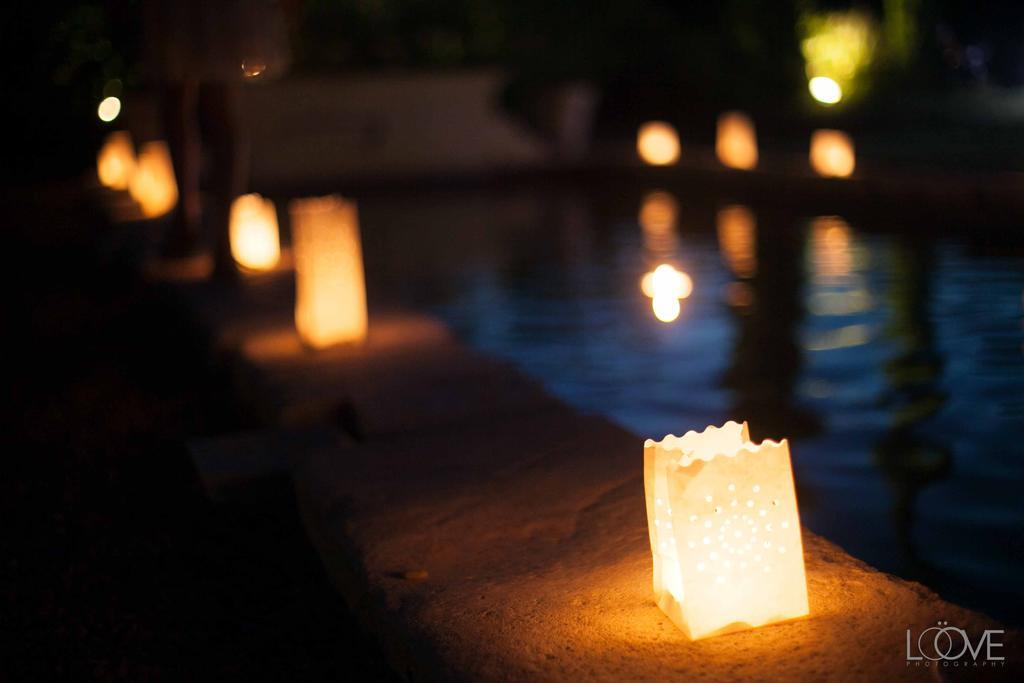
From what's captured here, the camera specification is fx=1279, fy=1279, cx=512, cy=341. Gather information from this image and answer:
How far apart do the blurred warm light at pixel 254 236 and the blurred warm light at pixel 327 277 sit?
1650 millimetres

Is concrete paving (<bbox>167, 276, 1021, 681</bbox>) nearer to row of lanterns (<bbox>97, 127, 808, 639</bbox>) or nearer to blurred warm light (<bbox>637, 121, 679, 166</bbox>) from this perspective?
A: row of lanterns (<bbox>97, 127, 808, 639</bbox>)

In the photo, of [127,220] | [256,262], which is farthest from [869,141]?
[256,262]

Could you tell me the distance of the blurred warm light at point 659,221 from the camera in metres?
7.88

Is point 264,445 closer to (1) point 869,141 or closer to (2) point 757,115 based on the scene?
(1) point 869,141

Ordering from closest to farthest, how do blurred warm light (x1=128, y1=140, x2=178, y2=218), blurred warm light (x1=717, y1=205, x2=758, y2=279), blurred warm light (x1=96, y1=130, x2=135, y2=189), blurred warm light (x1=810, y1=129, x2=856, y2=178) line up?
blurred warm light (x1=717, y1=205, x2=758, y2=279) → blurred warm light (x1=128, y1=140, x2=178, y2=218) → blurred warm light (x1=810, y1=129, x2=856, y2=178) → blurred warm light (x1=96, y1=130, x2=135, y2=189)

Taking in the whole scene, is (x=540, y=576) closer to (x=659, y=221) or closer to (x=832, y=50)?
(x=659, y=221)

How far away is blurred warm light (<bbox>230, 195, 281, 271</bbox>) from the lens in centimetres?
594

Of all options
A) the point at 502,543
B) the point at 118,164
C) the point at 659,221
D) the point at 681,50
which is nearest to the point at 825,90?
the point at 681,50

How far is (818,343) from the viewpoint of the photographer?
473cm

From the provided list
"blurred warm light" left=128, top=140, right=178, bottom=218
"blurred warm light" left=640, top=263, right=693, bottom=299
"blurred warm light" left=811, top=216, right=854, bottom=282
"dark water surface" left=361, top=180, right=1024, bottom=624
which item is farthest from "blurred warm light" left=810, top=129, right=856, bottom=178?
"blurred warm light" left=128, top=140, right=178, bottom=218

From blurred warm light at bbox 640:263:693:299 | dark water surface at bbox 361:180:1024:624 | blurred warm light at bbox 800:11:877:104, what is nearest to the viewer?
dark water surface at bbox 361:180:1024:624

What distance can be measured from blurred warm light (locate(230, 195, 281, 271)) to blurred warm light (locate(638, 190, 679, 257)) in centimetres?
245

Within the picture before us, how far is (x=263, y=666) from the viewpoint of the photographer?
90.0 inches

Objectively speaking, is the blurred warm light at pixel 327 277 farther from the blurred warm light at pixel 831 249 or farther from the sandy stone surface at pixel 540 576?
the blurred warm light at pixel 831 249
